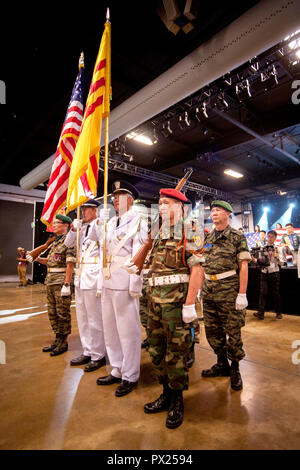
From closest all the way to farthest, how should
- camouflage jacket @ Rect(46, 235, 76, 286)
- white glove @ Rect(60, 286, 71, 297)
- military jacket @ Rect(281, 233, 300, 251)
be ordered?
white glove @ Rect(60, 286, 71, 297) → camouflage jacket @ Rect(46, 235, 76, 286) → military jacket @ Rect(281, 233, 300, 251)

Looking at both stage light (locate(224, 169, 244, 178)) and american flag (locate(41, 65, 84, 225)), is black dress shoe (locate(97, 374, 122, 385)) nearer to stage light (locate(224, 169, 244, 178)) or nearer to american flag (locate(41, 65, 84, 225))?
american flag (locate(41, 65, 84, 225))

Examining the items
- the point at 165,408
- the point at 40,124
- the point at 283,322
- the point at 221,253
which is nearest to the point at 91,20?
the point at 40,124

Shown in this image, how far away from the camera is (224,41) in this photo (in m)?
3.76

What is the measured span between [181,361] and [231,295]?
1024mm

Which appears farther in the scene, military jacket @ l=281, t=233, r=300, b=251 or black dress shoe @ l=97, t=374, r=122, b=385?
military jacket @ l=281, t=233, r=300, b=251

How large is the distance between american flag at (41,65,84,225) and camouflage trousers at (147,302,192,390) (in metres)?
2.30

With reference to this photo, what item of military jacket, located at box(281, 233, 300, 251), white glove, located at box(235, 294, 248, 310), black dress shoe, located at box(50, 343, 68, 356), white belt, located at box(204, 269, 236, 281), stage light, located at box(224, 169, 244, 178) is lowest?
black dress shoe, located at box(50, 343, 68, 356)

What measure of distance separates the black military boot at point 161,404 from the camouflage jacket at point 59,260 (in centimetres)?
217

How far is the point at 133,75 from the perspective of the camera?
5770mm

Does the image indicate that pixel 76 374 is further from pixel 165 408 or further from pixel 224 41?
pixel 224 41

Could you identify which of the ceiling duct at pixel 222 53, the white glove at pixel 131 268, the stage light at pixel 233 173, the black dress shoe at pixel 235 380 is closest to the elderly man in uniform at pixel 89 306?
the white glove at pixel 131 268

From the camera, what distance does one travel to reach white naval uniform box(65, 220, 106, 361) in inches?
121

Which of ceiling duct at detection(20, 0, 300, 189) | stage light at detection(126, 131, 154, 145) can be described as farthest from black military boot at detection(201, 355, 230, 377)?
stage light at detection(126, 131, 154, 145)

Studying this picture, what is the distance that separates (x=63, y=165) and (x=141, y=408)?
3364 millimetres
